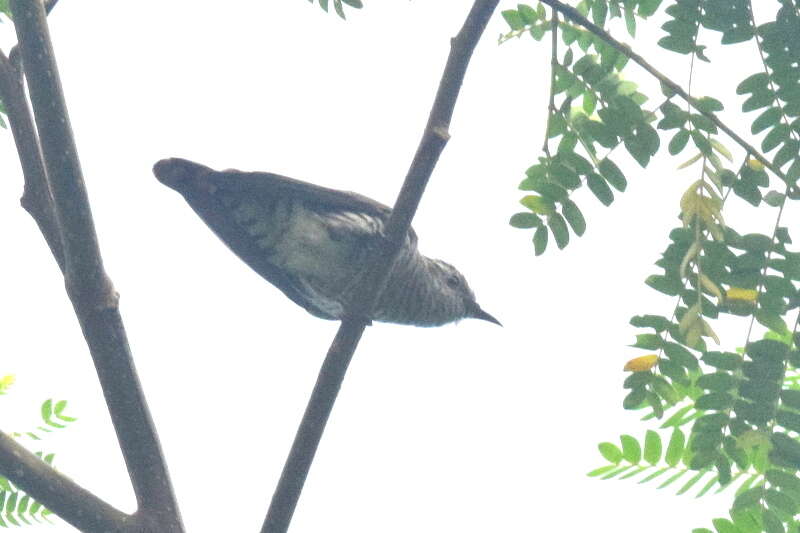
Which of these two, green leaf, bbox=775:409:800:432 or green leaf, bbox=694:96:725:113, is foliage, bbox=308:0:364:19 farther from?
green leaf, bbox=775:409:800:432

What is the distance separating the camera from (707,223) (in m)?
2.80

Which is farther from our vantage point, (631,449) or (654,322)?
(631,449)

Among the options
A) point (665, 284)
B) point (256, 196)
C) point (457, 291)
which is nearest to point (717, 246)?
point (665, 284)

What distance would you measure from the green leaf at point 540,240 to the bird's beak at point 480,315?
10.3 feet

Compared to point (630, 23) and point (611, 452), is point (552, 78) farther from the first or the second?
point (611, 452)

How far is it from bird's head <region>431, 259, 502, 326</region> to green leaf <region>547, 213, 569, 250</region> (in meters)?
2.59

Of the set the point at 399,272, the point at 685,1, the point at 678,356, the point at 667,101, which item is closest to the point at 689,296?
the point at 678,356

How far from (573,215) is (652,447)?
33.5 inches

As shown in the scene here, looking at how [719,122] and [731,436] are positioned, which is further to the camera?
[719,122]

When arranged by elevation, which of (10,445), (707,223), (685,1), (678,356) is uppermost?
(685,1)

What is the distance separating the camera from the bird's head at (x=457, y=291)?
586cm

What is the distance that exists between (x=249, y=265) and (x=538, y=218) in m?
2.09

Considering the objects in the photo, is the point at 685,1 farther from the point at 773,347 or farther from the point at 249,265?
the point at 249,265

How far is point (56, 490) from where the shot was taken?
2.52m
